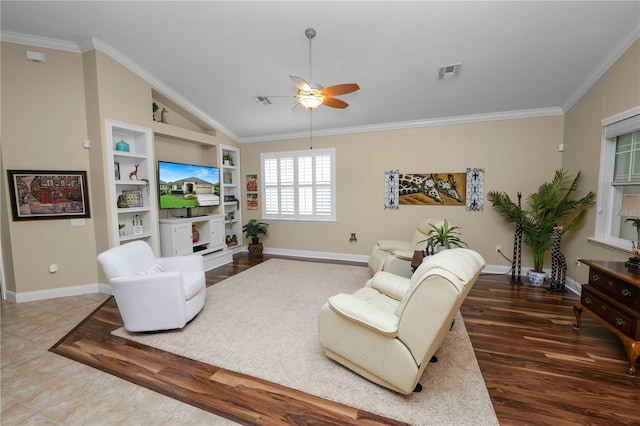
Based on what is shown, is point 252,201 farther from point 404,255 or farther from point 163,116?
point 404,255

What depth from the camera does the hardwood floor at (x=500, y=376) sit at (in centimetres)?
171

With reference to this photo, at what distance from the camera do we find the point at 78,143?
3.71 meters

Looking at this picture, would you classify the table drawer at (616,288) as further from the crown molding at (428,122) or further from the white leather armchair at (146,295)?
the white leather armchair at (146,295)

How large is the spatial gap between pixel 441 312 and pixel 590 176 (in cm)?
381

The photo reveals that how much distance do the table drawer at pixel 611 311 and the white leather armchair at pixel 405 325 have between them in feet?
4.20

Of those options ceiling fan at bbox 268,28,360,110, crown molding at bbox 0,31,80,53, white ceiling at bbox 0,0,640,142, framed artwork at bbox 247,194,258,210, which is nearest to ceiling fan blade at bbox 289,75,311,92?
ceiling fan at bbox 268,28,360,110

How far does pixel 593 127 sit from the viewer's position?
3.47 metres

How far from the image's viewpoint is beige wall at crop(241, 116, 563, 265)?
4.48 meters

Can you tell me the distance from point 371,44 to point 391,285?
2842 mm

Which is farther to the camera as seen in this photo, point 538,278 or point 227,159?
point 227,159

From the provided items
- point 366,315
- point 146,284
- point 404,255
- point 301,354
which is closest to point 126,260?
point 146,284

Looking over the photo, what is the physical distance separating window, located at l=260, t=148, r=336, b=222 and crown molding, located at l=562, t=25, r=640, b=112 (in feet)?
13.1

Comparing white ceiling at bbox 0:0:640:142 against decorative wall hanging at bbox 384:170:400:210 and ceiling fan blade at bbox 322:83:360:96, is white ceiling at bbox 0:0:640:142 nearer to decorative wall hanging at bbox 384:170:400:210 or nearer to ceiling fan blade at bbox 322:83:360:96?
ceiling fan blade at bbox 322:83:360:96

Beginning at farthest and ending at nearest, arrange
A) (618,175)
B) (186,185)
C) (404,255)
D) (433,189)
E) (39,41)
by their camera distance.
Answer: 1. (433,189)
2. (186,185)
3. (404,255)
4. (39,41)
5. (618,175)
